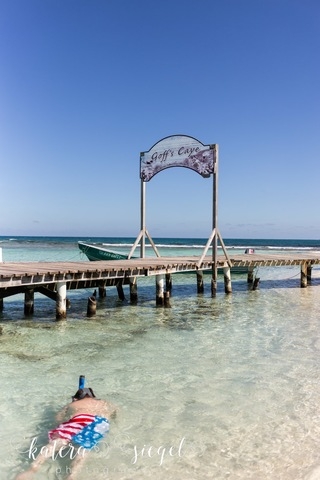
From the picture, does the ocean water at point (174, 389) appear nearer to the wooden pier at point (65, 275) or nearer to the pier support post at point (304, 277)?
the wooden pier at point (65, 275)

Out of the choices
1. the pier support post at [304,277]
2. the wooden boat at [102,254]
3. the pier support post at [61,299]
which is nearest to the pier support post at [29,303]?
the pier support post at [61,299]

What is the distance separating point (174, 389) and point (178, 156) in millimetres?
12374

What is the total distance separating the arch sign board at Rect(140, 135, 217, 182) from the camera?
17594mm

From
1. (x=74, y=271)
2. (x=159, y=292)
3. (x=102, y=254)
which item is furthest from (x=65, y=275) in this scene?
(x=102, y=254)

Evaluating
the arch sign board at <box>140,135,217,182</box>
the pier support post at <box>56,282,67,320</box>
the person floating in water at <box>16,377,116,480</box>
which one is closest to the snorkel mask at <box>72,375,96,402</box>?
the person floating in water at <box>16,377,116,480</box>

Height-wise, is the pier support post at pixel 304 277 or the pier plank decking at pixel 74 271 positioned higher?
the pier plank decking at pixel 74 271

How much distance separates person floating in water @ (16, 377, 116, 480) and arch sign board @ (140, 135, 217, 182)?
12.9 metres

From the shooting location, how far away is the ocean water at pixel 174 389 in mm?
5133

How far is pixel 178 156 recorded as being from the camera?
59.5 feet

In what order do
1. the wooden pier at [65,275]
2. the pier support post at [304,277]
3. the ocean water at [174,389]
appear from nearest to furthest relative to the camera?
1. the ocean water at [174,389]
2. the wooden pier at [65,275]
3. the pier support post at [304,277]

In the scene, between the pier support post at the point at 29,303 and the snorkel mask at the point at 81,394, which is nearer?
the snorkel mask at the point at 81,394

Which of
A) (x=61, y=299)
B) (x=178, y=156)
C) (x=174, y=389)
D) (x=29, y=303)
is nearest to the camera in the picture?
(x=174, y=389)

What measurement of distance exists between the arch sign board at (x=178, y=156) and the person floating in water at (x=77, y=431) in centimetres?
1286

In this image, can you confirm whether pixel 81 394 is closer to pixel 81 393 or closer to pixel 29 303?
pixel 81 393
